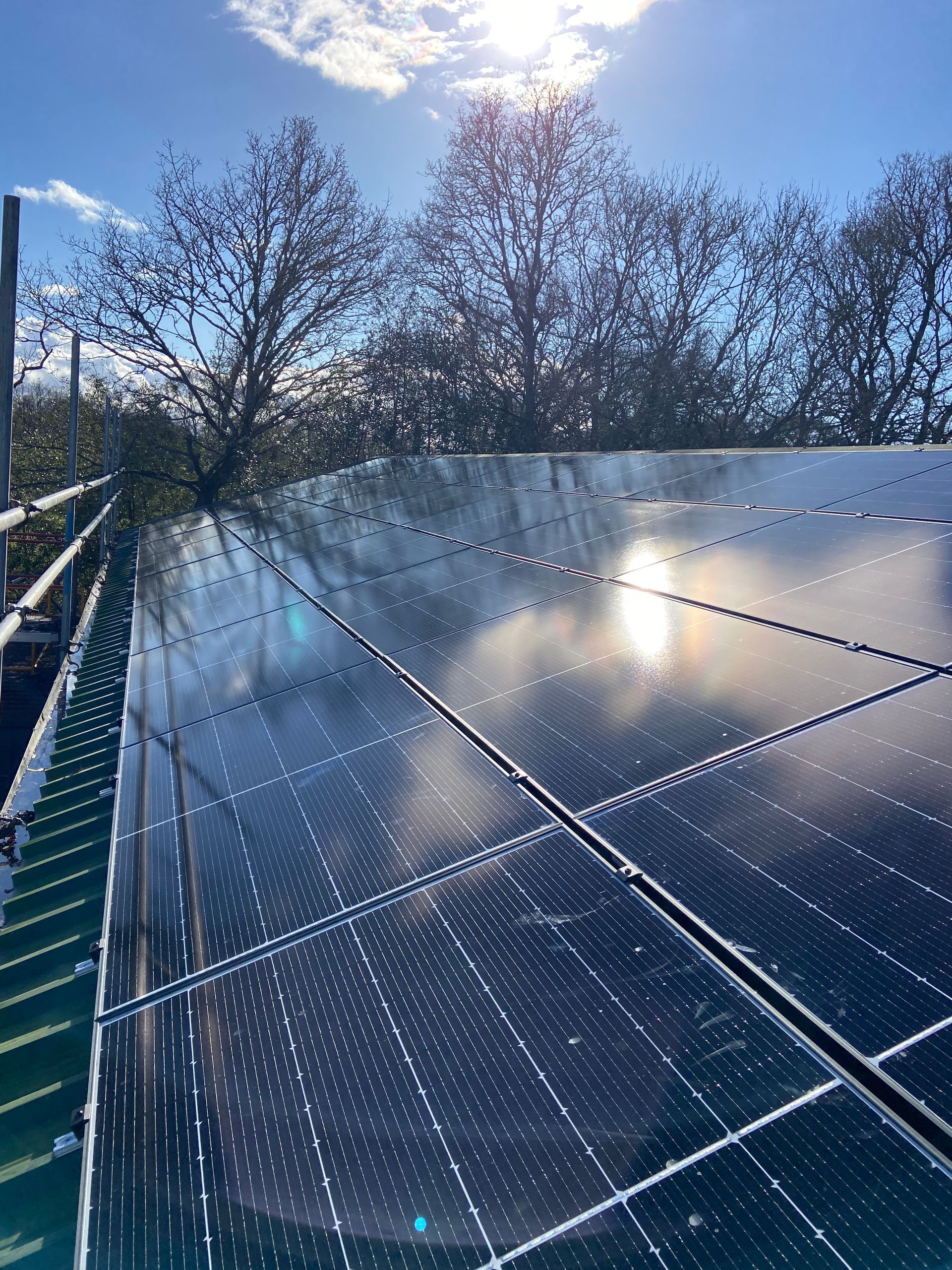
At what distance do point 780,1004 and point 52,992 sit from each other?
9.37 feet

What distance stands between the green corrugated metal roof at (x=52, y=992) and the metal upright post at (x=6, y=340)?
114 centimetres

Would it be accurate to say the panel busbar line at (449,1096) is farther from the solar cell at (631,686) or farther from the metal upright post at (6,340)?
the metal upright post at (6,340)

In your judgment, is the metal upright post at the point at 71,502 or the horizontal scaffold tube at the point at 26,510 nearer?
the horizontal scaffold tube at the point at 26,510

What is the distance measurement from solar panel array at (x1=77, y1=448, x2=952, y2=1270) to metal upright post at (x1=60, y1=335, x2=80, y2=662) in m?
5.54

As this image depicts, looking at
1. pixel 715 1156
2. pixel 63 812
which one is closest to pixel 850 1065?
pixel 715 1156

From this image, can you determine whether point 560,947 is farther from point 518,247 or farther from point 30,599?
point 518,247

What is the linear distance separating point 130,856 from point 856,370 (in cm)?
3212

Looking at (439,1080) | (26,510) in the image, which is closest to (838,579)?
(439,1080)

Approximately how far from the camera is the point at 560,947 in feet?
8.28

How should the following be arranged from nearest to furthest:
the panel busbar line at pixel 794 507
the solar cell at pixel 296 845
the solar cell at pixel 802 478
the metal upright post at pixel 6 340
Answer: the solar cell at pixel 296 845, the metal upright post at pixel 6 340, the panel busbar line at pixel 794 507, the solar cell at pixel 802 478

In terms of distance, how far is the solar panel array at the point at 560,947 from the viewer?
178cm

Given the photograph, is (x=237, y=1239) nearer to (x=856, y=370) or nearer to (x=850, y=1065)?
(x=850, y=1065)

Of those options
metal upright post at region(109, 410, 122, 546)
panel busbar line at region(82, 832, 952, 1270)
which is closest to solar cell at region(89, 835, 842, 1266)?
panel busbar line at region(82, 832, 952, 1270)

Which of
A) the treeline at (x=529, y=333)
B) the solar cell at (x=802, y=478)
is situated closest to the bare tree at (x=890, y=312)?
the treeline at (x=529, y=333)
